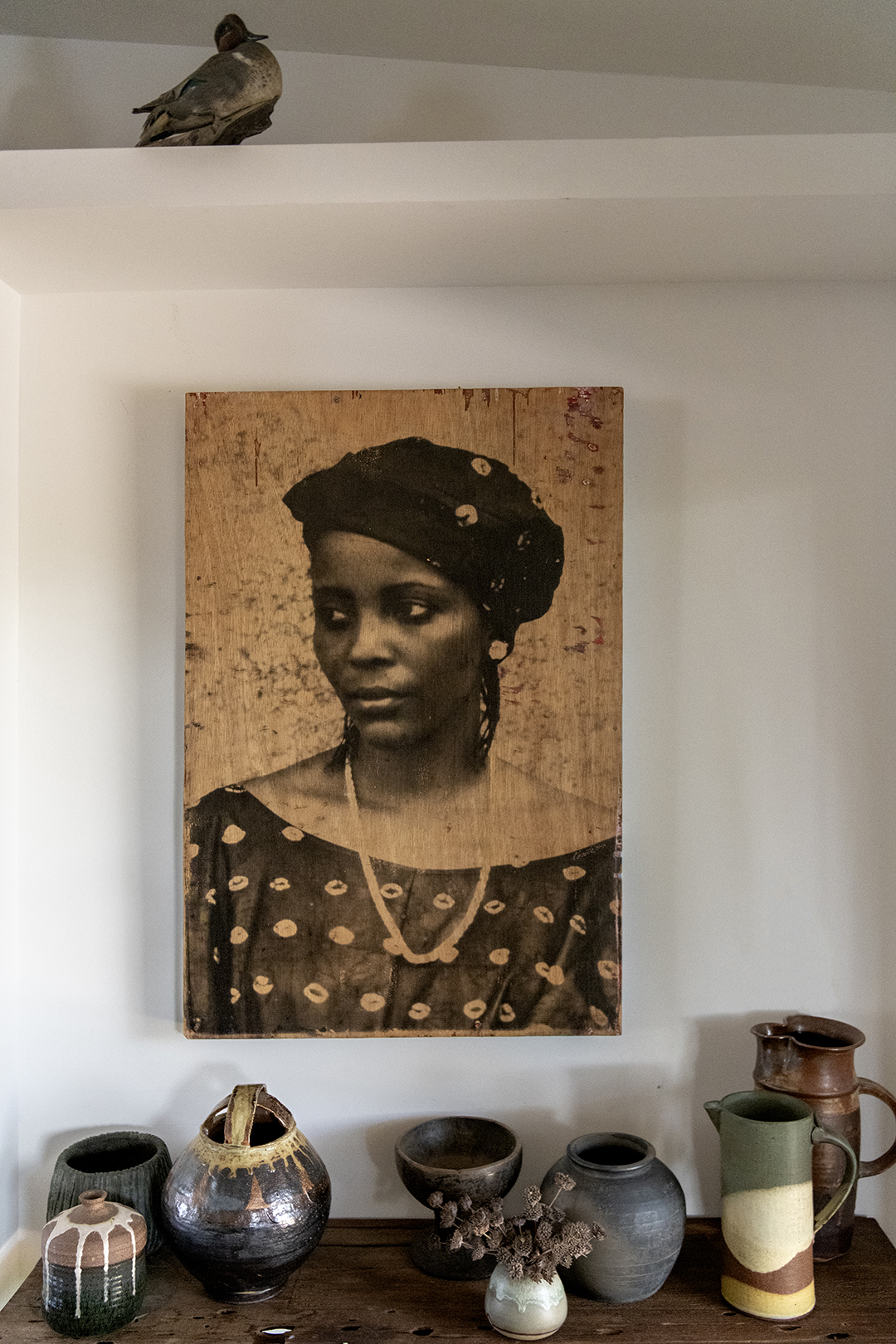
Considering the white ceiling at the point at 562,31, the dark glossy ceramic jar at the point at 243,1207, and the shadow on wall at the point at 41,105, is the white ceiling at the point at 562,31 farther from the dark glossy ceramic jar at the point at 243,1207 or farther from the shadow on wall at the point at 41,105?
the dark glossy ceramic jar at the point at 243,1207

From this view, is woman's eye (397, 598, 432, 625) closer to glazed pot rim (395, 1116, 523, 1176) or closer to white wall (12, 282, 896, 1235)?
white wall (12, 282, 896, 1235)

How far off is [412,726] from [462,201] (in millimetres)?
795

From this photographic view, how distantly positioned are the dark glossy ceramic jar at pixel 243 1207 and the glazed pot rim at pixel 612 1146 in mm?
385

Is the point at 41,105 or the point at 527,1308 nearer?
the point at 527,1308

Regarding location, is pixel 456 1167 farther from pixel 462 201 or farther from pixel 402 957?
pixel 462 201

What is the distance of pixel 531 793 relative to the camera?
161cm

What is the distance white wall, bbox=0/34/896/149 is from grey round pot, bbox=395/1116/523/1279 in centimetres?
163

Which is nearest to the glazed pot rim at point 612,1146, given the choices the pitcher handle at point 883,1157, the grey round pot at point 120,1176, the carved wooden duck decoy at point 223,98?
the pitcher handle at point 883,1157

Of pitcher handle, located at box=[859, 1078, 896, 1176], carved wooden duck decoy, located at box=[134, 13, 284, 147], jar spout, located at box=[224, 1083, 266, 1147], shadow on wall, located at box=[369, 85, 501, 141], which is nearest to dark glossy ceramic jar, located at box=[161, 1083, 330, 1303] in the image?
jar spout, located at box=[224, 1083, 266, 1147]

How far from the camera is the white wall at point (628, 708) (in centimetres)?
165

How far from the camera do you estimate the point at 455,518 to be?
1619mm

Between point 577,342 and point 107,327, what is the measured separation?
32.0 inches

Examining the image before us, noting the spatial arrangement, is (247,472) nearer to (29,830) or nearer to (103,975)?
(29,830)

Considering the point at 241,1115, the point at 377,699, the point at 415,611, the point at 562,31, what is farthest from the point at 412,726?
the point at 562,31
